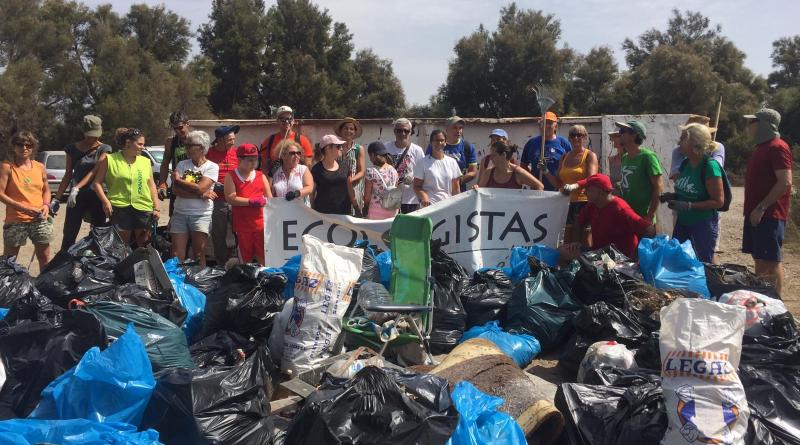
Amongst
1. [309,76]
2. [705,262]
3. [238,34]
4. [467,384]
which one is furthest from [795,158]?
[238,34]

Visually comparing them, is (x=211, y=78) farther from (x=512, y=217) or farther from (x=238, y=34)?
(x=512, y=217)

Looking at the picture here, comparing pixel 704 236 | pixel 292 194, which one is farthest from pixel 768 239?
pixel 292 194

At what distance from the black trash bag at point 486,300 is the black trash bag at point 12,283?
3189 mm

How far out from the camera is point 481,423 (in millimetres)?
3148

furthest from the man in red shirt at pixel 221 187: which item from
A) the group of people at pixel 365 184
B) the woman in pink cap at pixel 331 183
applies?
the woman in pink cap at pixel 331 183

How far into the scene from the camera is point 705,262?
5.72m

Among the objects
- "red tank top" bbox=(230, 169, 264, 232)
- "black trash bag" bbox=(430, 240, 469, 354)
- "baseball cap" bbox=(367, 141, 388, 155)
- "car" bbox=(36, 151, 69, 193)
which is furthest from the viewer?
"car" bbox=(36, 151, 69, 193)

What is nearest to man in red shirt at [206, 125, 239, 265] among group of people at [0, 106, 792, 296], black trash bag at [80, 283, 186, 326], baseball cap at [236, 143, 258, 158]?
group of people at [0, 106, 792, 296]

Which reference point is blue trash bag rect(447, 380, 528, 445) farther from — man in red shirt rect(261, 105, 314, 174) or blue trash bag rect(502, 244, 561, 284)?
man in red shirt rect(261, 105, 314, 174)

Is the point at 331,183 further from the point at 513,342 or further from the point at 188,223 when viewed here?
the point at 513,342

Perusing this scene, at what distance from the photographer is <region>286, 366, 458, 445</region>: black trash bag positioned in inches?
112

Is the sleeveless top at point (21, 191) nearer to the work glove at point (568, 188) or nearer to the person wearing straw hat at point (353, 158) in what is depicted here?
the person wearing straw hat at point (353, 158)

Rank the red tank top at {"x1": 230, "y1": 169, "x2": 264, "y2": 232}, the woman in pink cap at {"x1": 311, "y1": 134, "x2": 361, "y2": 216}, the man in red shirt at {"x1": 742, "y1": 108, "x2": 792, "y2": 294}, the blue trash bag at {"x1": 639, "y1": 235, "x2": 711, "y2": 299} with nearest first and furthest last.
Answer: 1. the blue trash bag at {"x1": 639, "y1": 235, "x2": 711, "y2": 299}
2. the man in red shirt at {"x1": 742, "y1": 108, "x2": 792, "y2": 294}
3. the red tank top at {"x1": 230, "y1": 169, "x2": 264, "y2": 232}
4. the woman in pink cap at {"x1": 311, "y1": 134, "x2": 361, "y2": 216}

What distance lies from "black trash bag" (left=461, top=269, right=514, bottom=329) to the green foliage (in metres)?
29.6
